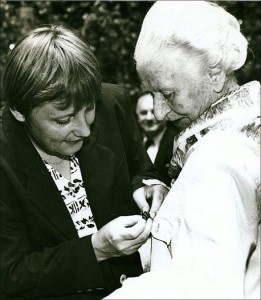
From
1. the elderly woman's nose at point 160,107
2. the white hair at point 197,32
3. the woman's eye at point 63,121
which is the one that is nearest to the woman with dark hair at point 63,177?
the woman's eye at point 63,121

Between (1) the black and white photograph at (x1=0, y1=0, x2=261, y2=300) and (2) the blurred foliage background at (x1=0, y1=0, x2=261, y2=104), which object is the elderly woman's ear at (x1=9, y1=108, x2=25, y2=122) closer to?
(1) the black and white photograph at (x1=0, y1=0, x2=261, y2=300)

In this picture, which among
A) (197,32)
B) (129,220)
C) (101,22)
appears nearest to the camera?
(197,32)

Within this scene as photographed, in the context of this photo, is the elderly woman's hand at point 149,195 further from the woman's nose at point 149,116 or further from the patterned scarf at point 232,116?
the woman's nose at point 149,116

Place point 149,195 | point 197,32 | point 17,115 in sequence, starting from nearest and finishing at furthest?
point 197,32 < point 17,115 < point 149,195

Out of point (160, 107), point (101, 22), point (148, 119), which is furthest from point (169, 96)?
point (101, 22)

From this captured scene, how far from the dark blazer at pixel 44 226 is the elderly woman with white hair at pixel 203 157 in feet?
1.63

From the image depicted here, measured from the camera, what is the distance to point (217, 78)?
1.97 m

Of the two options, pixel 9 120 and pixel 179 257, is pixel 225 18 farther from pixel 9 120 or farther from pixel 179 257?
pixel 9 120

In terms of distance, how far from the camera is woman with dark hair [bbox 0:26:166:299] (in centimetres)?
217

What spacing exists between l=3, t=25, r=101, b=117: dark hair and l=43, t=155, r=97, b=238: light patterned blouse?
1.23 feet

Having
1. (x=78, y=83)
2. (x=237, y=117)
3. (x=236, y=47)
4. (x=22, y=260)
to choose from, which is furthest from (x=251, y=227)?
(x=22, y=260)

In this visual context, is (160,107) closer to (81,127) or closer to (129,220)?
(81,127)

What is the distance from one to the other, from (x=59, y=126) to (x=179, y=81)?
548 mm

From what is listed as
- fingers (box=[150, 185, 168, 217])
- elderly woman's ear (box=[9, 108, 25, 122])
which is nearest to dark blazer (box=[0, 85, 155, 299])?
elderly woman's ear (box=[9, 108, 25, 122])
